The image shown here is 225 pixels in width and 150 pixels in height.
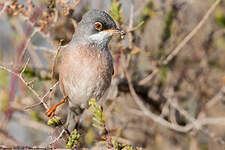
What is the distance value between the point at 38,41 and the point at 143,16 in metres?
1.67

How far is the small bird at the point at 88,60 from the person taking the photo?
383 cm

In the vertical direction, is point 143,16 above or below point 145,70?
above

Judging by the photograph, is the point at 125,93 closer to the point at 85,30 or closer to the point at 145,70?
the point at 145,70

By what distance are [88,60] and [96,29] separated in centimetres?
38

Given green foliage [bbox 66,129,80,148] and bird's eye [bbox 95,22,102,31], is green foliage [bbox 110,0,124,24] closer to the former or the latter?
bird's eye [bbox 95,22,102,31]

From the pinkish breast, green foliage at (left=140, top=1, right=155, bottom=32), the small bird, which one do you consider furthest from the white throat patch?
green foliage at (left=140, top=1, right=155, bottom=32)

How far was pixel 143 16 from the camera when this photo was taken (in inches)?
189

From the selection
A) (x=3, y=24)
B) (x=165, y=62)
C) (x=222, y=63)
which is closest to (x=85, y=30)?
(x=165, y=62)

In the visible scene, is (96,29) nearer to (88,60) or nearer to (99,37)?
(99,37)

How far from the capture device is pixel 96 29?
3.90m

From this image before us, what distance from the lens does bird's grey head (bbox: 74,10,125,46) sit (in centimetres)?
376

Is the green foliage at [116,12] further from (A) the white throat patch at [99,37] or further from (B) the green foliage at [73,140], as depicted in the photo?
(B) the green foliage at [73,140]

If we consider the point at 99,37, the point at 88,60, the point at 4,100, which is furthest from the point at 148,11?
the point at 4,100

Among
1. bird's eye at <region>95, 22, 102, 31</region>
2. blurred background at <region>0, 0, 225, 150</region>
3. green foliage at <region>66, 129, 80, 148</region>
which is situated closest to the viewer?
green foliage at <region>66, 129, 80, 148</region>
